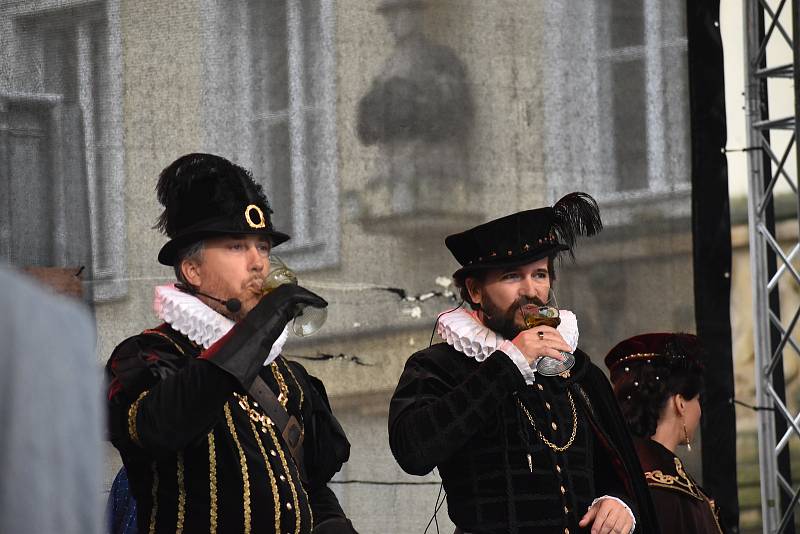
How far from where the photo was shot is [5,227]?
4.10m

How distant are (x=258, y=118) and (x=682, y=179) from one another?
1.78 metres

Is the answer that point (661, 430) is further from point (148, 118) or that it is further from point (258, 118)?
point (148, 118)

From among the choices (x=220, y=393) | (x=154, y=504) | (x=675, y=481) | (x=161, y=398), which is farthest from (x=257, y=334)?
(x=675, y=481)

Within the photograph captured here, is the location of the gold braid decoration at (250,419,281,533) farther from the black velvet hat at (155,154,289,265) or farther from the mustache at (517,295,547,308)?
the mustache at (517,295,547,308)

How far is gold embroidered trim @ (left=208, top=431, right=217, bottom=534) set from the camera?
2971 mm

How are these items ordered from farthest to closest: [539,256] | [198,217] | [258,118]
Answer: [258,118]
[539,256]
[198,217]

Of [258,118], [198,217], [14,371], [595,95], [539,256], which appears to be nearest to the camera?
[14,371]

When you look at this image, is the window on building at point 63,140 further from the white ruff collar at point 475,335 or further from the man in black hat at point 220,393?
the white ruff collar at point 475,335

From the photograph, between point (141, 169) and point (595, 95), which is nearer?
point (141, 169)

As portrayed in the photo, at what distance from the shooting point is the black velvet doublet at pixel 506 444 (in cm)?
336

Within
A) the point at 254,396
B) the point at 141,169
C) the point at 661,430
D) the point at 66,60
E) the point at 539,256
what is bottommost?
the point at 661,430

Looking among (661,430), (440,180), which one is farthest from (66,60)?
(661,430)

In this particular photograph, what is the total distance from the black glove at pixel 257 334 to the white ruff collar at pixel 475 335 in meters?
0.77

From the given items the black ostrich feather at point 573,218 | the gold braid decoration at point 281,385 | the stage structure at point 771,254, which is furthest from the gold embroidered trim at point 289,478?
the stage structure at point 771,254
